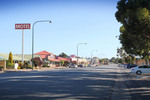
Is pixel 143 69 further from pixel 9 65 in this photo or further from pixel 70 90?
pixel 9 65

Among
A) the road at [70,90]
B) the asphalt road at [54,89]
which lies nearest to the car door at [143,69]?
the road at [70,90]

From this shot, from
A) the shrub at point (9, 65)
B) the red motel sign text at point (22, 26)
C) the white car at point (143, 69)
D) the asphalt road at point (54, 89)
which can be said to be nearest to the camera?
the asphalt road at point (54, 89)

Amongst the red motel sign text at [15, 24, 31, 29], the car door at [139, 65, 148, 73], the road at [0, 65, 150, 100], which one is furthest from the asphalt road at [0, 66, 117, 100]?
the red motel sign text at [15, 24, 31, 29]

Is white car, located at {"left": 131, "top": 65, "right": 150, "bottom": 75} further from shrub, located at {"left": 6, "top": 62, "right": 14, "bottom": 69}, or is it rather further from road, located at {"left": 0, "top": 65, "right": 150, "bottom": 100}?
shrub, located at {"left": 6, "top": 62, "right": 14, "bottom": 69}

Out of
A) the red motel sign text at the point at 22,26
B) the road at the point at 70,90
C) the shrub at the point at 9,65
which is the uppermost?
the red motel sign text at the point at 22,26

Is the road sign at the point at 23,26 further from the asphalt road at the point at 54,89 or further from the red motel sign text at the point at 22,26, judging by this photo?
the asphalt road at the point at 54,89

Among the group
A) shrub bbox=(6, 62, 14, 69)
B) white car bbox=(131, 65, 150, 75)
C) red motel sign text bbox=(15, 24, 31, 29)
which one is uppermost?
red motel sign text bbox=(15, 24, 31, 29)

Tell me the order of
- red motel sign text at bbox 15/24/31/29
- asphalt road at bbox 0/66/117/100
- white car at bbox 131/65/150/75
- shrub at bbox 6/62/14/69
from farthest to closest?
1. red motel sign text at bbox 15/24/31/29
2. shrub at bbox 6/62/14/69
3. white car at bbox 131/65/150/75
4. asphalt road at bbox 0/66/117/100

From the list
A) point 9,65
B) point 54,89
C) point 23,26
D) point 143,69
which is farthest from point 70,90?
point 23,26

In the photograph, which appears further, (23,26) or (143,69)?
(23,26)

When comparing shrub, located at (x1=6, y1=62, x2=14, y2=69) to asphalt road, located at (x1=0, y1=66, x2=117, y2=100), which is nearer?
asphalt road, located at (x1=0, y1=66, x2=117, y2=100)

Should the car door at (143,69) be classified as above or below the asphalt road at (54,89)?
above

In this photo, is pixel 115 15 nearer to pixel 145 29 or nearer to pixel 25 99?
pixel 145 29

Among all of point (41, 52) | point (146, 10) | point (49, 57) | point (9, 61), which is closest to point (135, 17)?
point (146, 10)
